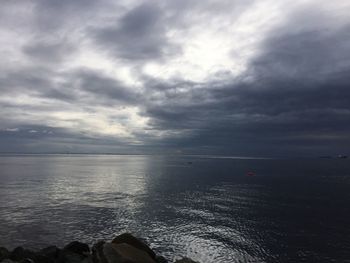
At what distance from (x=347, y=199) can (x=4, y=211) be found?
7500 centimetres

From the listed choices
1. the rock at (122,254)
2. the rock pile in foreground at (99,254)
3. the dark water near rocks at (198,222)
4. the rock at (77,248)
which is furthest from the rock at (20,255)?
the rock at (122,254)

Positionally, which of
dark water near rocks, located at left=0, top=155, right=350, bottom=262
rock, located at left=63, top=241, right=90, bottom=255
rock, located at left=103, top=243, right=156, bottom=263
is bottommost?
dark water near rocks, located at left=0, top=155, right=350, bottom=262

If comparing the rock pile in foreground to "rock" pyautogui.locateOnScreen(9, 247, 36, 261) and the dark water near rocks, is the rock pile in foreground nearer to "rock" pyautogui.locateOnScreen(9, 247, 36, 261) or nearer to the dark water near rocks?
"rock" pyautogui.locateOnScreen(9, 247, 36, 261)

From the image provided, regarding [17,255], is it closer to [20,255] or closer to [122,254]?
[20,255]

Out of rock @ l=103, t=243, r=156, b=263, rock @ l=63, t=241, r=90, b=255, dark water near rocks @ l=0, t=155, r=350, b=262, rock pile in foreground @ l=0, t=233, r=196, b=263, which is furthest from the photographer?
dark water near rocks @ l=0, t=155, r=350, b=262

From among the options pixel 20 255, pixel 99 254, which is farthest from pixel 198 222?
pixel 99 254

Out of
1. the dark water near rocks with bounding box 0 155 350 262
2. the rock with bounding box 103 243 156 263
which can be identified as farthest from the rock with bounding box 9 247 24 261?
the rock with bounding box 103 243 156 263

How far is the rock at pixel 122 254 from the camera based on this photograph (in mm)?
20938

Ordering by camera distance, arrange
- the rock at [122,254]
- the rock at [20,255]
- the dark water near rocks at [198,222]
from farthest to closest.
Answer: the dark water near rocks at [198,222] < the rock at [20,255] < the rock at [122,254]

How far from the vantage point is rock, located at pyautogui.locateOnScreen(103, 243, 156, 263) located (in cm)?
2094

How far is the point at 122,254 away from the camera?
21422 millimetres

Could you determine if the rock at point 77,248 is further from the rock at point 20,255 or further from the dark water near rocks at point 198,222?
the dark water near rocks at point 198,222

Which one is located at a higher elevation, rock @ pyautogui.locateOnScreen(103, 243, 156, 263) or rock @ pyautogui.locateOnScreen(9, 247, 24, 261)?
rock @ pyautogui.locateOnScreen(103, 243, 156, 263)

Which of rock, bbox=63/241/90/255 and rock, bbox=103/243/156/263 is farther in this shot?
rock, bbox=63/241/90/255
